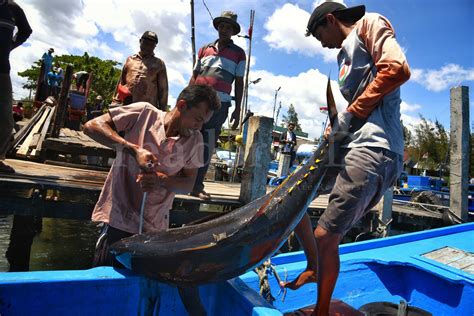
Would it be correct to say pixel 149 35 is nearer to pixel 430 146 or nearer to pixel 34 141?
pixel 34 141

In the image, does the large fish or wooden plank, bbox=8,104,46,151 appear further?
wooden plank, bbox=8,104,46,151

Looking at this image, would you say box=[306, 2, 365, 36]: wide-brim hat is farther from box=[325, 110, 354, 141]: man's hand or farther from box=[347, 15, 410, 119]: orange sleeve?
box=[325, 110, 354, 141]: man's hand

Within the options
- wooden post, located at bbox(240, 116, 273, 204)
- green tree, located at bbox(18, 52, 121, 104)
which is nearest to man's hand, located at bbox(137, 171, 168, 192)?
wooden post, located at bbox(240, 116, 273, 204)

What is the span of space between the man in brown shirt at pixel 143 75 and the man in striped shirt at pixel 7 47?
1361mm

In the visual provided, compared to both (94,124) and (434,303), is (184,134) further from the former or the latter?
(434,303)

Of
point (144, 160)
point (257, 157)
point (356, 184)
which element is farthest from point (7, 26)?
point (356, 184)

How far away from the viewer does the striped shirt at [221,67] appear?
4.58 metres

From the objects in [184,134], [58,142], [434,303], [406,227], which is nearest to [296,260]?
[434,303]

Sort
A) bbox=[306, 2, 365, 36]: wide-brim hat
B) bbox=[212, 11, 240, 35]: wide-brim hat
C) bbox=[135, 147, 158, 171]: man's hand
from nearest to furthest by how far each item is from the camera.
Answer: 1. bbox=[135, 147, 158, 171]: man's hand
2. bbox=[306, 2, 365, 36]: wide-brim hat
3. bbox=[212, 11, 240, 35]: wide-brim hat

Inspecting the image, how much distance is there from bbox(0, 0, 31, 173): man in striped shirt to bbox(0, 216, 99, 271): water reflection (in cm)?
301

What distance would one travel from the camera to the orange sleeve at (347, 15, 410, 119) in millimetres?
2193

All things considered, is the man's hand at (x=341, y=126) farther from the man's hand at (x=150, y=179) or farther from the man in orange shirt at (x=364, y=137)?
the man's hand at (x=150, y=179)

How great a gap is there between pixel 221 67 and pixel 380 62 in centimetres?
267

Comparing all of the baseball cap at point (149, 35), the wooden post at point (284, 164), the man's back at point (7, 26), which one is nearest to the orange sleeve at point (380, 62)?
the baseball cap at point (149, 35)
